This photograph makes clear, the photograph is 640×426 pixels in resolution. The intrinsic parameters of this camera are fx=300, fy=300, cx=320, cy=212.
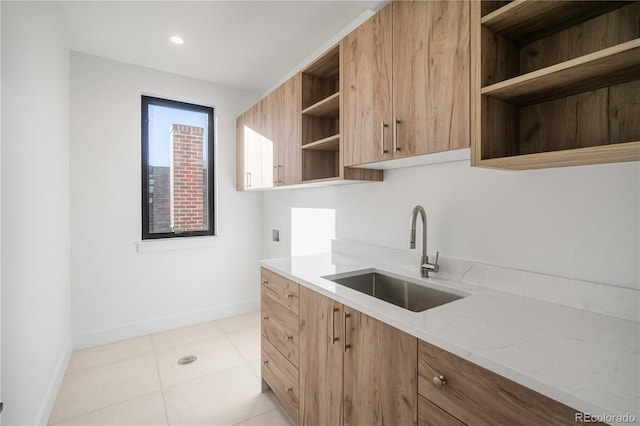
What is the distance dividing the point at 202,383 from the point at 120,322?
1.30 metres

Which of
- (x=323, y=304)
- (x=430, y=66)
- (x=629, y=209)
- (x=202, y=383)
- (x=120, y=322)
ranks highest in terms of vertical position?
(x=430, y=66)

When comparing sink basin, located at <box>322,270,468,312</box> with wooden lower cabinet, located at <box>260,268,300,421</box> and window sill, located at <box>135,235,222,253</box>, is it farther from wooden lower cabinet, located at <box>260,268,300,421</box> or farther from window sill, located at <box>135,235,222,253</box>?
window sill, located at <box>135,235,222,253</box>

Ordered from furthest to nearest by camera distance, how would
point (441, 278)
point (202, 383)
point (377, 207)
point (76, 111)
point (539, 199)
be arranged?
point (76, 111)
point (202, 383)
point (377, 207)
point (441, 278)
point (539, 199)

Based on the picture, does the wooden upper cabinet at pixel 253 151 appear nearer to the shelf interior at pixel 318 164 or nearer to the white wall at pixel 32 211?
the shelf interior at pixel 318 164

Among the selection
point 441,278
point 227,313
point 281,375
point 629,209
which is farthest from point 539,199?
point 227,313

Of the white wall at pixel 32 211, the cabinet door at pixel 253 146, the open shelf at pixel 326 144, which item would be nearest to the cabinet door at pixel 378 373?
the open shelf at pixel 326 144

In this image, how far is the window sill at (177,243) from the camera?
3004 mm

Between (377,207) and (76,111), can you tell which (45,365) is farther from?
(377,207)

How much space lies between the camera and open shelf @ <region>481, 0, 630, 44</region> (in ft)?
3.35

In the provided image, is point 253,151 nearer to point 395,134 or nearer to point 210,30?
point 210,30

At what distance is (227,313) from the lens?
349 centimetres

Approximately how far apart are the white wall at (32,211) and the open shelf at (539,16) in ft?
6.69

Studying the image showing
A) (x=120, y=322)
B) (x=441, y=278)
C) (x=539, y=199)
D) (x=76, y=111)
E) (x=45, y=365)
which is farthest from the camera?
(x=120, y=322)

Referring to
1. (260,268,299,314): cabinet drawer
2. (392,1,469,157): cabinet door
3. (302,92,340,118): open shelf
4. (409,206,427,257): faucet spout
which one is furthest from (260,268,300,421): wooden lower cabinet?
(302,92,340,118): open shelf
